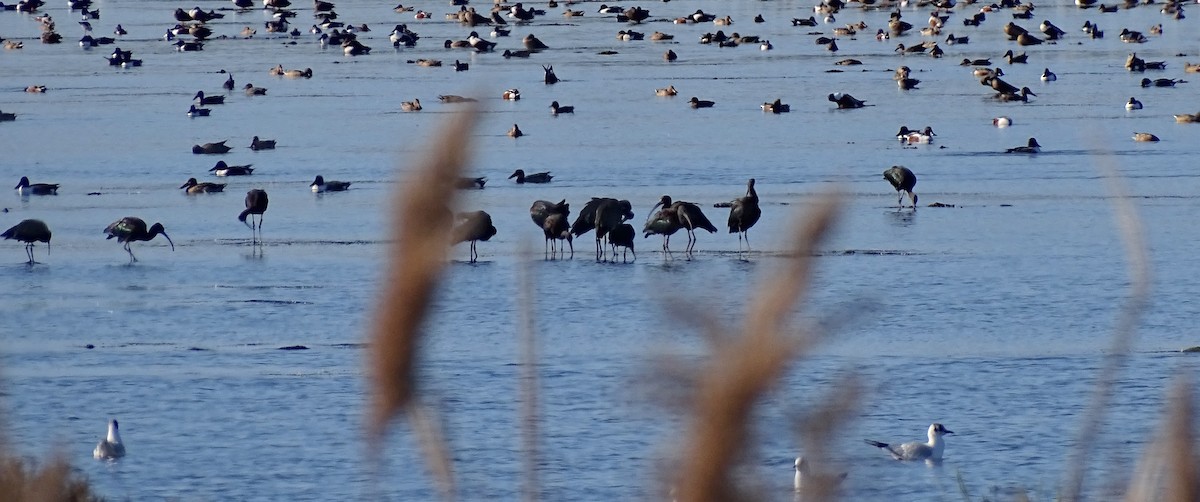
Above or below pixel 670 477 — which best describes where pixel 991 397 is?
below

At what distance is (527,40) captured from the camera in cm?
4712

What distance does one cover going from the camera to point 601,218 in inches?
613

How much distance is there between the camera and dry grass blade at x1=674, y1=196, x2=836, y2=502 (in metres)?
1.08

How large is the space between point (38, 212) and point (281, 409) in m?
10.4

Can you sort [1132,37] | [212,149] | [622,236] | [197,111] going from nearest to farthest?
1. [622,236]
2. [212,149]
3. [197,111]
4. [1132,37]

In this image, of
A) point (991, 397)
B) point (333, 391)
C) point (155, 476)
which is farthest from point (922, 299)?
point (155, 476)

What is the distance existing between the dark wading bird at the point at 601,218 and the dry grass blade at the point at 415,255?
14.2 m

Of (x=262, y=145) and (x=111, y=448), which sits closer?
(x=111, y=448)

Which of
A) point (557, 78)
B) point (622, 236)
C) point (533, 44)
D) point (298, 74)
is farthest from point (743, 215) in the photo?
point (533, 44)

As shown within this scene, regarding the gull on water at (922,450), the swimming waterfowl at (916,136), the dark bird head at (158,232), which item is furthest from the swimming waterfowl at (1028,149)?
the gull on water at (922,450)

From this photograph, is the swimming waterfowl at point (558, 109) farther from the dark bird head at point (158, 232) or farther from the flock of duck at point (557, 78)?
the dark bird head at point (158, 232)

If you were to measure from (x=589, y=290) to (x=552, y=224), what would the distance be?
7.00 feet

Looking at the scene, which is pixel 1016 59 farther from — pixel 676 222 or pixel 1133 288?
pixel 1133 288

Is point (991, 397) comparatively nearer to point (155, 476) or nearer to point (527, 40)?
point (155, 476)
